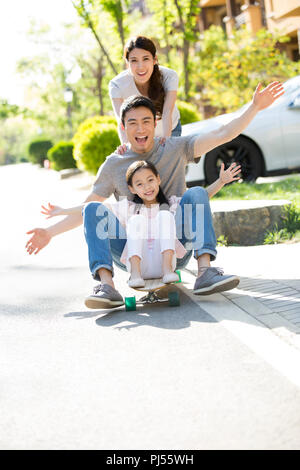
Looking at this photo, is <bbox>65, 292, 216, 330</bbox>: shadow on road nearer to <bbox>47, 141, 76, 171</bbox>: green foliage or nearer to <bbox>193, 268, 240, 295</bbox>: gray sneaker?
<bbox>193, 268, 240, 295</bbox>: gray sneaker

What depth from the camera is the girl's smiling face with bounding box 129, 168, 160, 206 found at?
4.70 metres

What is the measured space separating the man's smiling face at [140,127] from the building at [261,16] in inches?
722

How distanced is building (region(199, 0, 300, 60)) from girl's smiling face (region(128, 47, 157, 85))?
17.5 meters

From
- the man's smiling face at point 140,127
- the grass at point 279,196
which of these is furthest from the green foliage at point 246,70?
the man's smiling face at point 140,127

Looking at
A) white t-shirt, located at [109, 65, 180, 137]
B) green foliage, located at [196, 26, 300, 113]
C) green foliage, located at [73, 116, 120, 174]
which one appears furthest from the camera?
green foliage, located at [196, 26, 300, 113]

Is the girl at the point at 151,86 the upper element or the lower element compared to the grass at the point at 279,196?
upper

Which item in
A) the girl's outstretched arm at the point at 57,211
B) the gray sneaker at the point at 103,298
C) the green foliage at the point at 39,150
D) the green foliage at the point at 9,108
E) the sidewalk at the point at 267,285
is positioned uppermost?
the green foliage at the point at 9,108

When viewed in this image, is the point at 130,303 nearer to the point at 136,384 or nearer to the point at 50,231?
the point at 50,231

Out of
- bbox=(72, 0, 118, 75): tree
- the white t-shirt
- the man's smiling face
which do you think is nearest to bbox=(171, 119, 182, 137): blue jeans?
the white t-shirt

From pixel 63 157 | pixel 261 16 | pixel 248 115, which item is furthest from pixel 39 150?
pixel 248 115

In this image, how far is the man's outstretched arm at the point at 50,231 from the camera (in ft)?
15.4

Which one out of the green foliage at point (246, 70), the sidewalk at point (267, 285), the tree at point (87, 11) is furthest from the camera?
the green foliage at point (246, 70)

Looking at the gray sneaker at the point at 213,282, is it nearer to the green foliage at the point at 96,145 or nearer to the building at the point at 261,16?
the green foliage at the point at 96,145

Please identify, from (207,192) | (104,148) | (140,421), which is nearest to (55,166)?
(104,148)
